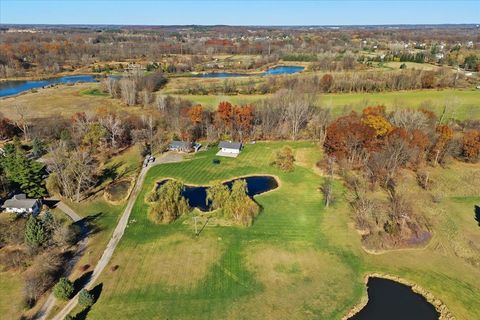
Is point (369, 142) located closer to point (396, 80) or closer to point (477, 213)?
point (477, 213)

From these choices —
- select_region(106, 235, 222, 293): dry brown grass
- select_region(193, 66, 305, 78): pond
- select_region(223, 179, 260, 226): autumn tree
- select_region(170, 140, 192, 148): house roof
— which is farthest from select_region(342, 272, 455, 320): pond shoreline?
select_region(193, 66, 305, 78): pond

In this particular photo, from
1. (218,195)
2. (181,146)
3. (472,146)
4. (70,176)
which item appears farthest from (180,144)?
(472,146)

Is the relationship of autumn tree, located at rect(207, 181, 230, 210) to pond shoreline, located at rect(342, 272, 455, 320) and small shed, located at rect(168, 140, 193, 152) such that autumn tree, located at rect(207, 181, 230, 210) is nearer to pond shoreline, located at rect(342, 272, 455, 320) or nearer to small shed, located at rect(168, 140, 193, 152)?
pond shoreline, located at rect(342, 272, 455, 320)

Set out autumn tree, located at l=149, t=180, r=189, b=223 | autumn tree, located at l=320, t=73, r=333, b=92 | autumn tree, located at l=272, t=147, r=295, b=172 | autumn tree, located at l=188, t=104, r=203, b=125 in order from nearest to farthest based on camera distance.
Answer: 1. autumn tree, located at l=149, t=180, r=189, b=223
2. autumn tree, located at l=272, t=147, r=295, b=172
3. autumn tree, located at l=188, t=104, r=203, b=125
4. autumn tree, located at l=320, t=73, r=333, b=92

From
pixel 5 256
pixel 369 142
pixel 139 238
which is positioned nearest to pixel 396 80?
pixel 369 142

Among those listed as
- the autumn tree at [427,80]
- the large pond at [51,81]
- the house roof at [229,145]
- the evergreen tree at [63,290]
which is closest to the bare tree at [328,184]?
the house roof at [229,145]

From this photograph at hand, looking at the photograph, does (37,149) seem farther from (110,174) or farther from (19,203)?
(19,203)

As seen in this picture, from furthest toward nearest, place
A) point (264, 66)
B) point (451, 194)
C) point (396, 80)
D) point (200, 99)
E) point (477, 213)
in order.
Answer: point (264, 66), point (396, 80), point (200, 99), point (451, 194), point (477, 213)
